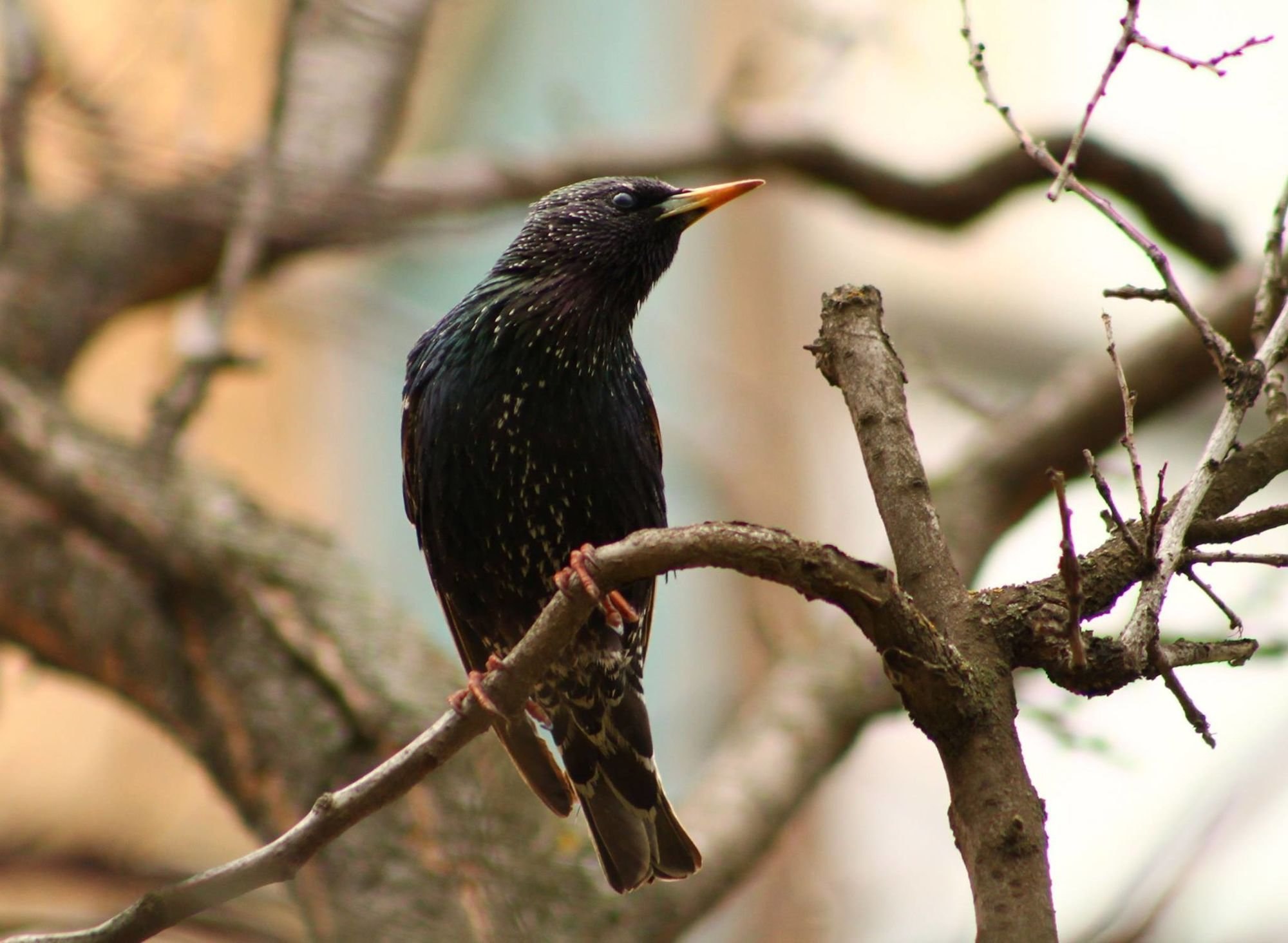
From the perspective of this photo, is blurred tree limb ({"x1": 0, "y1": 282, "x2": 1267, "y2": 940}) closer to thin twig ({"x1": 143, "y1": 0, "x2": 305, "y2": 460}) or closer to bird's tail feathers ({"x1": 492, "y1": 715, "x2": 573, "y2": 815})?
thin twig ({"x1": 143, "y1": 0, "x2": 305, "y2": 460})

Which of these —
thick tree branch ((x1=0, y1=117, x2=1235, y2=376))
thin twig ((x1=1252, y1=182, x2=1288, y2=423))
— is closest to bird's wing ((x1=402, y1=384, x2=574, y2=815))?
thin twig ((x1=1252, y1=182, x2=1288, y2=423))

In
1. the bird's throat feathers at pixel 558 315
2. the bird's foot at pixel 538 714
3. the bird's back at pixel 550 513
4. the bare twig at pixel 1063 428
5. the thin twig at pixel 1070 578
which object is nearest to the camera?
the thin twig at pixel 1070 578

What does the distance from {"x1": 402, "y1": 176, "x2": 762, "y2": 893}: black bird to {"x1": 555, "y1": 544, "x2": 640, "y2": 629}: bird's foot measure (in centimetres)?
2

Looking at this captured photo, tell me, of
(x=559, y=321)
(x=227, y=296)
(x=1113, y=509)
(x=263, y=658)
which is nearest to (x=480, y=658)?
(x=559, y=321)

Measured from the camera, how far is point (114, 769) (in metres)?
10.7

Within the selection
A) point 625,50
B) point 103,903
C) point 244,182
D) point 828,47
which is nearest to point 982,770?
point 244,182

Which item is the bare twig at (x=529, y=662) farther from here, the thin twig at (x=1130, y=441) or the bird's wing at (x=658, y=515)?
the bird's wing at (x=658, y=515)

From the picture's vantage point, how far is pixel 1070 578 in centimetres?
168

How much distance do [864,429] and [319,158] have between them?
431 cm

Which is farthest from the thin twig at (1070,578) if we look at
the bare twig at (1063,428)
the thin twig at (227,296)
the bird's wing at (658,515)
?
the thin twig at (227,296)

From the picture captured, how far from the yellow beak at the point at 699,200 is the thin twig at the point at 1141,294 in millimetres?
1394

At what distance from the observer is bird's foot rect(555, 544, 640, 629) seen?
2.18 m

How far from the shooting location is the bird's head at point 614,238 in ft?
11.6

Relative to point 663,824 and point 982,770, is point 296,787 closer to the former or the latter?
point 663,824
